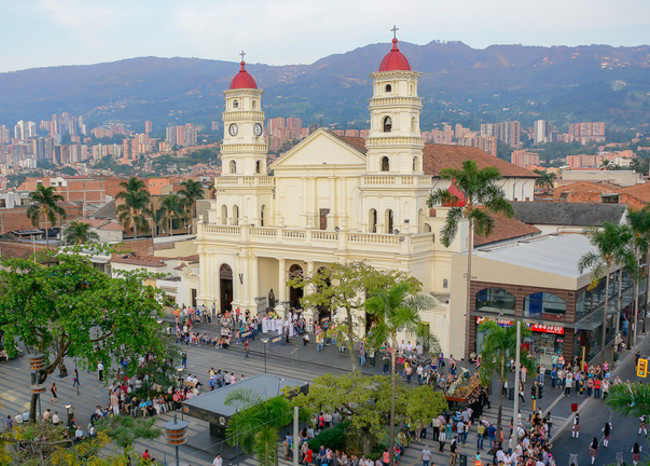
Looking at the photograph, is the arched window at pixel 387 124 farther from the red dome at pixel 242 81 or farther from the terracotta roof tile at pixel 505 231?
the red dome at pixel 242 81

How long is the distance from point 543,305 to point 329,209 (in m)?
17.3

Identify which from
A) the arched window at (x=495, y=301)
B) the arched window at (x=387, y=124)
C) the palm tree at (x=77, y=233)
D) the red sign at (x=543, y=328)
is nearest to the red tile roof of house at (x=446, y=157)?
the arched window at (x=387, y=124)

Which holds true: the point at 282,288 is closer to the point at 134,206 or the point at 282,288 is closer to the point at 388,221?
the point at 388,221

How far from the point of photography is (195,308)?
48.8 m

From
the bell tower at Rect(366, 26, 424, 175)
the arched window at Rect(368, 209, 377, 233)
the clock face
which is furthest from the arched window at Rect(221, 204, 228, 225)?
the bell tower at Rect(366, 26, 424, 175)

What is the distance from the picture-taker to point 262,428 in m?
19.9

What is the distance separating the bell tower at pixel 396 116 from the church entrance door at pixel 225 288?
14582 millimetres

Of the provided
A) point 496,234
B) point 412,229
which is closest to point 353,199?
point 412,229

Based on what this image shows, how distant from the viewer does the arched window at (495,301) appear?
3509 centimetres

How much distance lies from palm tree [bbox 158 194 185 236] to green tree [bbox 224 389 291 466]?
56.4 meters

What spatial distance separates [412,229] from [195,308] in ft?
60.2

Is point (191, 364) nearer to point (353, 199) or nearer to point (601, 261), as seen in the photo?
point (353, 199)

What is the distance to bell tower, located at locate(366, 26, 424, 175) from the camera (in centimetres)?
4072

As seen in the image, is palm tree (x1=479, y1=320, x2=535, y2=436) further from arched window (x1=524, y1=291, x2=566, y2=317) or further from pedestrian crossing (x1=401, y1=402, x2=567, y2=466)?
arched window (x1=524, y1=291, x2=566, y2=317)
